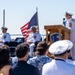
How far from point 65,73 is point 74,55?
4.78 metres

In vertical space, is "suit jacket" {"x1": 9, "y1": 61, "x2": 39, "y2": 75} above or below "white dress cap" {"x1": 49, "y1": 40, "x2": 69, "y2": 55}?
below

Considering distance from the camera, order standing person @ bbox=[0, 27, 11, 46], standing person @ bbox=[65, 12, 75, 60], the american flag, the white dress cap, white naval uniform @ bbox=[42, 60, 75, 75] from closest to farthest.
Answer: white naval uniform @ bbox=[42, 60, 75, 75], the white dress cap, standing person @ bbox=[65, 12, 75, 60], standing person @ bbox=[0, 27, 11, 46], the american flag

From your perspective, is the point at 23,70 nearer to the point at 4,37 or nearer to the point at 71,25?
the point at 71,25

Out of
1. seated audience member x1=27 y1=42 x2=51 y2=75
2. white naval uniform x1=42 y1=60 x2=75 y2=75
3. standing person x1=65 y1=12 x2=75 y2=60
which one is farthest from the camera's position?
standing person x1=65 y1=12 x2=75 y2=60

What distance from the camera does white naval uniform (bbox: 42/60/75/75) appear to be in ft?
12.5

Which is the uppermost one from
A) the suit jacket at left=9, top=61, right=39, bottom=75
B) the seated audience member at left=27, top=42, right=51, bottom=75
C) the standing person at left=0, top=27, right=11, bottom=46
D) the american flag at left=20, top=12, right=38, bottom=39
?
the american flag at left=20, top=12, right=38, bottom=39

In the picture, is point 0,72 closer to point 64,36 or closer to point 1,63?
point 1,63

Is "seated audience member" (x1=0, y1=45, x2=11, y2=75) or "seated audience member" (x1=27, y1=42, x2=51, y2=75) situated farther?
"seated audience member" (x1=27, y1=42, x2=51, y2=75)

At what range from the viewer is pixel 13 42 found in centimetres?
1465

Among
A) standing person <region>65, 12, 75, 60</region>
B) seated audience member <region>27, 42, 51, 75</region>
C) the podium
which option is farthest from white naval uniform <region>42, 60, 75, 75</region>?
standing person <region>65, 12, 75, 60</region>

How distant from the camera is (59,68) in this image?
12.7ft

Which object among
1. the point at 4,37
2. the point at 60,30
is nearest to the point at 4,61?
the point at 60,30

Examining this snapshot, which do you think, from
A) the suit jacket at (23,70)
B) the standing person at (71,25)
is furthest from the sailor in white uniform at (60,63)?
the standing person at (71,25)

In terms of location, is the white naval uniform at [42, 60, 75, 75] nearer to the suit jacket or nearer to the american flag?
the suit jacket
